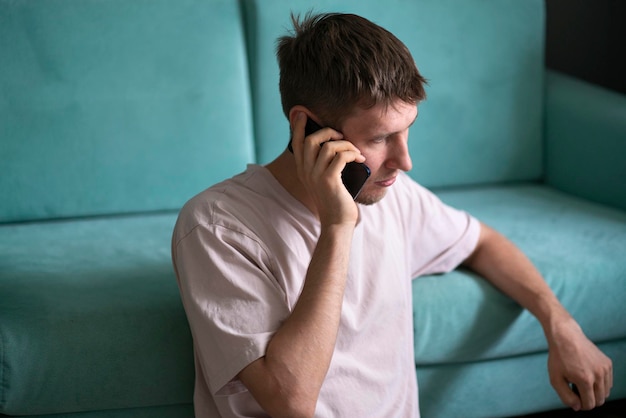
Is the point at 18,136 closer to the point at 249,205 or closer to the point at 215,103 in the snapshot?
the point at 215,103

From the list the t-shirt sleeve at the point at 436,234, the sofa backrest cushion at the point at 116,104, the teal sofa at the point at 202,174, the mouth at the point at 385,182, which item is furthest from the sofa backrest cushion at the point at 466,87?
the mouth at the point at 385,182

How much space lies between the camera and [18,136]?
1.98 metres

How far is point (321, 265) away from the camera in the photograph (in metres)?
1.18

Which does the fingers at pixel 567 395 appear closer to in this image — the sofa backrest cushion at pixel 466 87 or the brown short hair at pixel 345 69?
the brown short hair at pixel 345 69

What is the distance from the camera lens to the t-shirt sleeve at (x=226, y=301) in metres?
1.13

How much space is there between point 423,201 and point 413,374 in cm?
34

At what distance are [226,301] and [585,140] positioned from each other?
56.3 inches

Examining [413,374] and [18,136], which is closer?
[413,374]

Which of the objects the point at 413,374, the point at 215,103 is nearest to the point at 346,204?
the point at 413,374

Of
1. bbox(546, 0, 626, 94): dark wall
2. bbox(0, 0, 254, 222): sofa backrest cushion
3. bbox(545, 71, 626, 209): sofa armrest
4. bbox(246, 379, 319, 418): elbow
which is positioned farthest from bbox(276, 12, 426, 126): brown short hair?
bbox(546, 0, 626, 94): dark wall

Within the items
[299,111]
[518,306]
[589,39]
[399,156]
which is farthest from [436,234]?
[589,39]

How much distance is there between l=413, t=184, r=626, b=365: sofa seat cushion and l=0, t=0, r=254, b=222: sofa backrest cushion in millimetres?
775

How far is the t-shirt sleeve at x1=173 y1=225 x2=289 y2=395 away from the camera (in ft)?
3.71

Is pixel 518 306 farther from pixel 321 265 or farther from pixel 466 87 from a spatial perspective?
pixel 466 87
